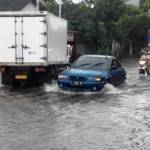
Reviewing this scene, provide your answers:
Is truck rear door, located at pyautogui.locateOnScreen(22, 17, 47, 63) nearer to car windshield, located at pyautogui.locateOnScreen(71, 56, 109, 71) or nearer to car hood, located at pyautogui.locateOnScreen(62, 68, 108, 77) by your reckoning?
Result: car windshield, located at pyautogui.locateOnScreen(71, 56, 109, 71)

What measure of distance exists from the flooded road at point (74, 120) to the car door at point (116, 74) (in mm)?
530

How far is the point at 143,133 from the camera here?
13680 millimetres

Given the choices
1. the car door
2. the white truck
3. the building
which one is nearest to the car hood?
the car door

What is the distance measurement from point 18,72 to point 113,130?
40.0ft

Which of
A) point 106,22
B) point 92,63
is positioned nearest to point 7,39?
point 92,63

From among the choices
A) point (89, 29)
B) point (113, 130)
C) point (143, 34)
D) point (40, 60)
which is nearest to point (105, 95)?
point (40, 60)

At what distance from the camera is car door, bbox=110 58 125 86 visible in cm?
2476

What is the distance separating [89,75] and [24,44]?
12.0 feet

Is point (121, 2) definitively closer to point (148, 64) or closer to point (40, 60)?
point (148, 64)

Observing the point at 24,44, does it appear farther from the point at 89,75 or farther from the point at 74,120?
the point at 74,120

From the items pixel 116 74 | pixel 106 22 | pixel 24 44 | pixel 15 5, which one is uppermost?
pixel 15 5

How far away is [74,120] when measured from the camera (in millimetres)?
15820

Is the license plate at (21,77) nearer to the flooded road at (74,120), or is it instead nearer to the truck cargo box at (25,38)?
the truck cargo box at (25,38)

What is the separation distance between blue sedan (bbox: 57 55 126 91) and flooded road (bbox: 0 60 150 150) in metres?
0.33
